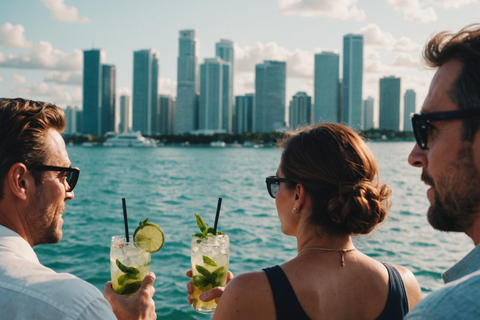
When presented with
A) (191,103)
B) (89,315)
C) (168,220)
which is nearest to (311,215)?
(89,315)

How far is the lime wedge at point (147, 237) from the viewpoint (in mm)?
2467

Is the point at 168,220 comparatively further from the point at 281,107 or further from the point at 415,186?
the point at 281,107

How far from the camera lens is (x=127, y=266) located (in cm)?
242

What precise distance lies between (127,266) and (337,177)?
3.85ft

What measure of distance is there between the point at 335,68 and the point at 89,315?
361 ft

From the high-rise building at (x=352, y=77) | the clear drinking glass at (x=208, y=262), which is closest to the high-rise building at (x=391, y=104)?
the high-rise building at (x=352, y=77)

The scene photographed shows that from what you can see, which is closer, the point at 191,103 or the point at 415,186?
the point at 415,186

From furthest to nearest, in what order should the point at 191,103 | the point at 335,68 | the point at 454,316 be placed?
the point at 191,103
the point at 335,68
the point at 454,316

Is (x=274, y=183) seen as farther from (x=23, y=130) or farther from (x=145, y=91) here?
(x=145, y=91)

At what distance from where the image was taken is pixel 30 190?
1924 mm

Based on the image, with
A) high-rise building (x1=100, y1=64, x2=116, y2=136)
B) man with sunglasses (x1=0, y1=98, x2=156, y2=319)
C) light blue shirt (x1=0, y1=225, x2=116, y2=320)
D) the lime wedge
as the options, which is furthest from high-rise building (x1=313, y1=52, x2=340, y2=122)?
light blue shirt (x1=0, y1=225, x2=116, y2=320)

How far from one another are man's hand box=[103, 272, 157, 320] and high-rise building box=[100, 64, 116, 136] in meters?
118

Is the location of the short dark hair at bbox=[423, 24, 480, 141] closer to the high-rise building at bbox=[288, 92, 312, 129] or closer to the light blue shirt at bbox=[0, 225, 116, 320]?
the light blue shirt at bbox=[0, 225, 116, 320]

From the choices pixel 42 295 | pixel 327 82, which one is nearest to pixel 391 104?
pixel 327 82
